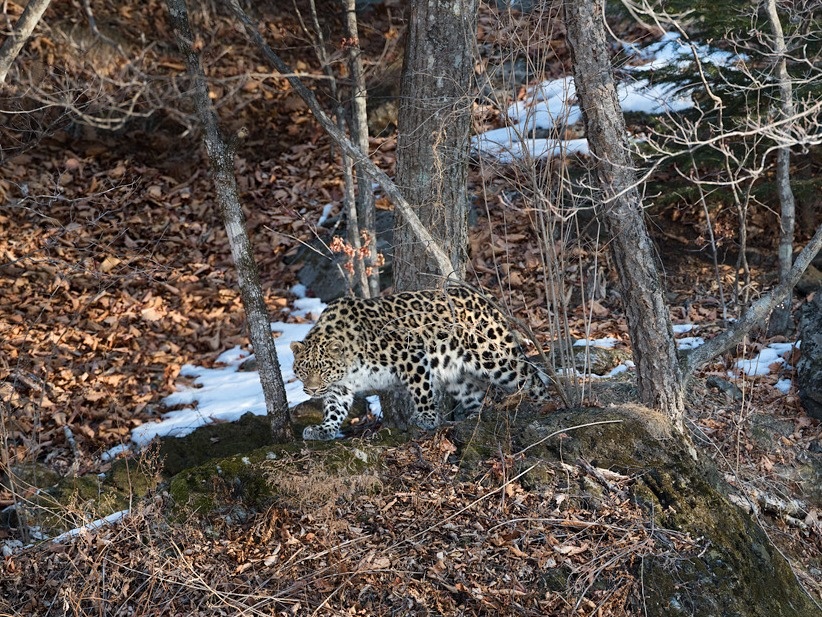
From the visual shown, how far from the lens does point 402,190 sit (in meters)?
8.40

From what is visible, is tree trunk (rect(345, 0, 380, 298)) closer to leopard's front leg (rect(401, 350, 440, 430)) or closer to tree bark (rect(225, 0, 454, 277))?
leopard's front leg (rect(401, 350, 440, 430))

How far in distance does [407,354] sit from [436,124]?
2148 millimetres

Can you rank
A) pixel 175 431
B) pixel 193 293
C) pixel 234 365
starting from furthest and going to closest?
pixel 193 293 → pixel 234 365 → pixel 175 431

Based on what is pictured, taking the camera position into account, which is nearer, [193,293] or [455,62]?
[455,62]

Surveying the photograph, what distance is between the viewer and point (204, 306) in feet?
43.7

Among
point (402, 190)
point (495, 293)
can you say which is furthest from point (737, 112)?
point (402, 190)

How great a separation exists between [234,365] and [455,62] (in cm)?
567

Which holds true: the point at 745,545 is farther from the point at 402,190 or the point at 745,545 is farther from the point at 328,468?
the point at 402,190

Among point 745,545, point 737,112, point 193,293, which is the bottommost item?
point 745,545

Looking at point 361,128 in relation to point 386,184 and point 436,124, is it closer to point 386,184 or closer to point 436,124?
point 436,124

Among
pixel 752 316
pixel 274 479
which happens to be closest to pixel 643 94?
pixel 752 316

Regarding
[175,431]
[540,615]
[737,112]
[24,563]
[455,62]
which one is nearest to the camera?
[540,615]

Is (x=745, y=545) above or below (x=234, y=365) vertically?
below

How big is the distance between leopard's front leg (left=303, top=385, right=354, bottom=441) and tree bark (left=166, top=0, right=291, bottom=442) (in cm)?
52
